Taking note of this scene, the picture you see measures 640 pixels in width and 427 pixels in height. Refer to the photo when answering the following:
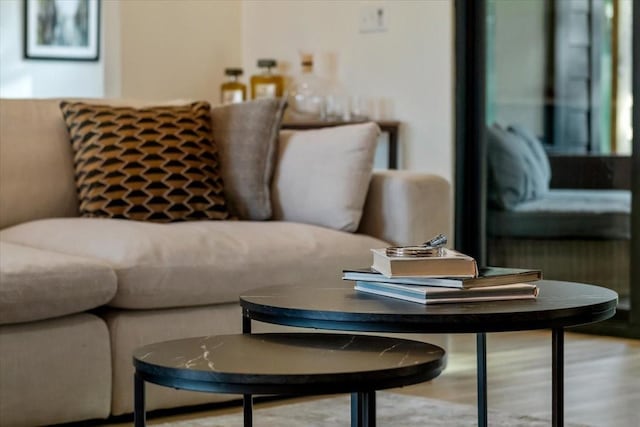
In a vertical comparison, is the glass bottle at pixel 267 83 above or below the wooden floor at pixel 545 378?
above

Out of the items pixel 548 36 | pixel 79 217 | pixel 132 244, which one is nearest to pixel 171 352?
pixel 132 244

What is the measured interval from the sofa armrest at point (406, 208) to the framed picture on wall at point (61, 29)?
107 inches

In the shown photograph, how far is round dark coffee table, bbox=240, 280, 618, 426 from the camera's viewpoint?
70.0 inches

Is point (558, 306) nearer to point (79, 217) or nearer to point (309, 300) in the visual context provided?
point (309, 300)

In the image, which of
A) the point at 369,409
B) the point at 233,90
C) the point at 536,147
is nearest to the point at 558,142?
the point at 536,147

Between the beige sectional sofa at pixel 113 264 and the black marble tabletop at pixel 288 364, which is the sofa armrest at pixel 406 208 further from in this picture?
the black marble tabletop at pixel 288 364

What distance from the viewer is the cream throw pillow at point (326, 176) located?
138 inches

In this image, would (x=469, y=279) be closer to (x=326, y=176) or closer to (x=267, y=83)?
(x=326, y=176)

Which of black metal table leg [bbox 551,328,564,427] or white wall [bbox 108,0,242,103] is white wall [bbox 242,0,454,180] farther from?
black metal table leg [bbox 551,328,564,427]

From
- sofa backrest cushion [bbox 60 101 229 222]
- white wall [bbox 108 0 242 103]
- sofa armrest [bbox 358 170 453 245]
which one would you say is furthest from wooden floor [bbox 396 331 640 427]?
white wall [bbox 108 0 242 103]

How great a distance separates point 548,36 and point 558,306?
295 centimetres

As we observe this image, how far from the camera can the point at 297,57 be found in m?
5.24

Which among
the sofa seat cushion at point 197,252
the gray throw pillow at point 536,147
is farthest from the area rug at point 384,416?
the gray throw pillow at point 536,147

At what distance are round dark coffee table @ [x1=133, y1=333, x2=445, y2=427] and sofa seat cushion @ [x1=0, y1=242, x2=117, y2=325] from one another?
0.95 m
